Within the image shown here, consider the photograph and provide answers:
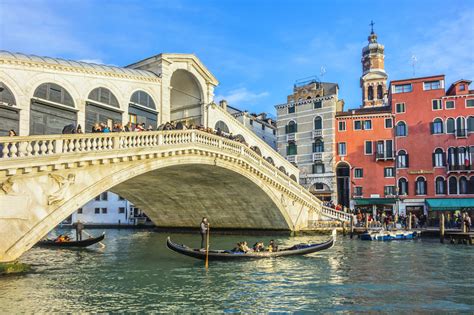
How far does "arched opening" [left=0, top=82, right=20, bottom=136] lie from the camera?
13337 millimetres

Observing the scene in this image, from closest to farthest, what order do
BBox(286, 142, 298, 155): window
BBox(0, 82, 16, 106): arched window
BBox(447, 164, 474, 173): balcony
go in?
1. BBox(0, 82, 16, 106): arched window
2. BBox(447, 164, 474, 173): balcony
3. BBox(286, 142, 298, 155): window

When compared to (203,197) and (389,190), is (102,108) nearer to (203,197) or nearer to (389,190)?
(203,197)

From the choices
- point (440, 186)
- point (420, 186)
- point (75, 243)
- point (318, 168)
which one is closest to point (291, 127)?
point (318, 168)

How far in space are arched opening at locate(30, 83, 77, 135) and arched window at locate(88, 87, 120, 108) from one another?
1.10 metres

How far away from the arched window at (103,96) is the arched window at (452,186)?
22.7 meters

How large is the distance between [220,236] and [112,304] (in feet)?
60.4

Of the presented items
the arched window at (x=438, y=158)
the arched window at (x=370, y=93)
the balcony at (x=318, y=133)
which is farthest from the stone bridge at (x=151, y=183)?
the arched window at (x=370, y=93)

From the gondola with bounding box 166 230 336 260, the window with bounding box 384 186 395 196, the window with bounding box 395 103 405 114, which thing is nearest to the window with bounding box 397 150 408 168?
the window with bounding box 384 186 395 196

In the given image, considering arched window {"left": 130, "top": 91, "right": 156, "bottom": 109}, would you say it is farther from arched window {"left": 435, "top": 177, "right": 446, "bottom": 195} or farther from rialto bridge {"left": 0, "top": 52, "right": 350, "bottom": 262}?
arched window {"left": 435, "top": 177, "right": 446, "bottom": 195}

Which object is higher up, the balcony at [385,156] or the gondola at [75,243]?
the balcony at [385,156]

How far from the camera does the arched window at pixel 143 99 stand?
1858 cm

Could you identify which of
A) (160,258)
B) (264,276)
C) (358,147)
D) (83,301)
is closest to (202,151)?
(160,258)

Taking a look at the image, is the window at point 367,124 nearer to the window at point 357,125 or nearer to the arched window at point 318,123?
the window at point 357,125

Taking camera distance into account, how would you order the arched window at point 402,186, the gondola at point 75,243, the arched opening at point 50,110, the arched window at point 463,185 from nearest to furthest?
the arched opening at point 50,110 → the gondola at point 75,243 → the arched window at point 463,185 → the arched window at point 402,186
